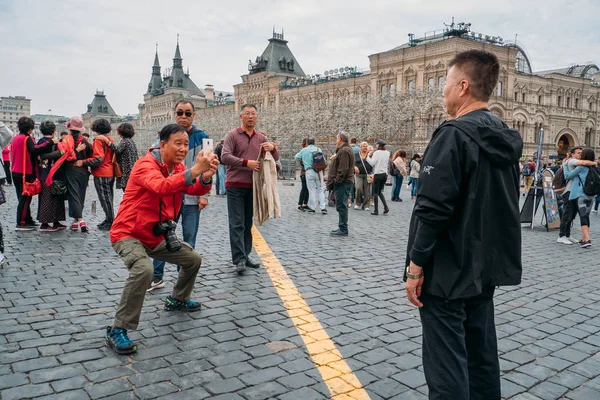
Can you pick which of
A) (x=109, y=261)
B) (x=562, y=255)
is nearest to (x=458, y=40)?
(x=562, y=255)

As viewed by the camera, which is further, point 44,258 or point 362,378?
point 44,258

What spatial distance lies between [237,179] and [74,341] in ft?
9.90

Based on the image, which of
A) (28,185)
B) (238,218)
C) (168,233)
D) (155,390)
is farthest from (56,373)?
(28,185)

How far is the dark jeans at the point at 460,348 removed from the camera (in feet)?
8.38

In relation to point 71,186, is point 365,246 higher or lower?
lower

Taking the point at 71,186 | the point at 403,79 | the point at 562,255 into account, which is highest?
the point at 403,79

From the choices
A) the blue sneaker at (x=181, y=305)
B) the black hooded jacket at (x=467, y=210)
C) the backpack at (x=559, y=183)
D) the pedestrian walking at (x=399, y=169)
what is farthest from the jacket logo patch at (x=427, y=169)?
the pedestrian walking at (x=399, y=169)

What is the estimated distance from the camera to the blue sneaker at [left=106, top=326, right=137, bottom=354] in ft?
12.6

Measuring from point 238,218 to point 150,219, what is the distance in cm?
234

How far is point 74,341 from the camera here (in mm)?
4117

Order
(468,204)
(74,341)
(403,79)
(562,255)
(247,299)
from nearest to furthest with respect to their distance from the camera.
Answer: (468,204), (74,341), (247,299), (562,255), (403,79)

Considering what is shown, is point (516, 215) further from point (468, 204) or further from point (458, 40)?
point (458, 40)

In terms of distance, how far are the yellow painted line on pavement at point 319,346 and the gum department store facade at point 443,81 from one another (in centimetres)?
4431

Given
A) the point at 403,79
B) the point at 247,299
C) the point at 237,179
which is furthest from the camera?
the point at 403,79
